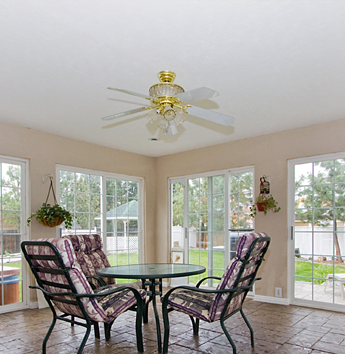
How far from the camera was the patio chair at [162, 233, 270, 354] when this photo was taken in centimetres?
286

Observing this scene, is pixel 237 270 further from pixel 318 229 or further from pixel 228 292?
pixel 318 229

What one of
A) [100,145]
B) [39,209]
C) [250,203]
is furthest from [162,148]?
[39,209]

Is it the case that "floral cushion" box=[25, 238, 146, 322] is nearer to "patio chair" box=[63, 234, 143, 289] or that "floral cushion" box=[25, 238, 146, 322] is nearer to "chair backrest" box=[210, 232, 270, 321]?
"chair backrest" box=[210, 232, 270, 321]

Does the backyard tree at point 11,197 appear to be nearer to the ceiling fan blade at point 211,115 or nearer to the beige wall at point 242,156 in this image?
the beige wall at point 242,156

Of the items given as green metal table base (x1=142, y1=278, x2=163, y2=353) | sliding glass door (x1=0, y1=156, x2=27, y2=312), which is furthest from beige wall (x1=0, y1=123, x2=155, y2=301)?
green metal table base (x1=142, y1=278, x2=163, y2=353)

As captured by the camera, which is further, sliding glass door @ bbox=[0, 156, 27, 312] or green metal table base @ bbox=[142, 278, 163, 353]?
sliding glass door @ bbox=[0, 156, 27, 312]

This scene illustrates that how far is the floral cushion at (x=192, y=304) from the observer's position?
2.95 m

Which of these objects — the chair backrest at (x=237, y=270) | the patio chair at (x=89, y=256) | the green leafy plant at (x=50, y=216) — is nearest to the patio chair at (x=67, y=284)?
the chair backrest at (x=237, y=270)

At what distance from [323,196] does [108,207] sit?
346 cm

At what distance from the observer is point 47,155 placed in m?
5.18

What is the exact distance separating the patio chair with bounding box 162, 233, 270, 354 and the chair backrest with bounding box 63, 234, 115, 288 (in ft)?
4.48

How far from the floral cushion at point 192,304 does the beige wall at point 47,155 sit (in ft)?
8.61

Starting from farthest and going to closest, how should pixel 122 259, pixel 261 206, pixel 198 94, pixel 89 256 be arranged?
1. pixel 122 259
2. pixel 261 206
3. pixel 89 256
4. pixel 198 94

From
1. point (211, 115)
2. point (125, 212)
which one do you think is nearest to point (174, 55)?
point (211, 115)
